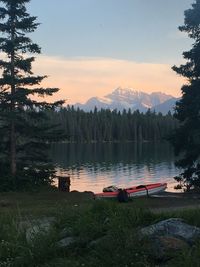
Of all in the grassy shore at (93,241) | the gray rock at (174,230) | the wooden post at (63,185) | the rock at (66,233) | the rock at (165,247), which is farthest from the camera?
the wooden post at (63,185)

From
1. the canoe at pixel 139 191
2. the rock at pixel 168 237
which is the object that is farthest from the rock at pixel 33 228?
the canoe at pixel 139 191

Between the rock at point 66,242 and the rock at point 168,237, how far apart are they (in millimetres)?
1253

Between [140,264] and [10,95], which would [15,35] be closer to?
[10,95]

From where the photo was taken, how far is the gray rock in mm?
7227

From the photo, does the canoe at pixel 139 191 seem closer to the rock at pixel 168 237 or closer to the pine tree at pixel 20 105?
the pine tree at pixel 20 105

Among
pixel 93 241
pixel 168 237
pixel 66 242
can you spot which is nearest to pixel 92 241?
pixel 93 241

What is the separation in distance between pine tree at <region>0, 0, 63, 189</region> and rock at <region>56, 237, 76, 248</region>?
979 inches

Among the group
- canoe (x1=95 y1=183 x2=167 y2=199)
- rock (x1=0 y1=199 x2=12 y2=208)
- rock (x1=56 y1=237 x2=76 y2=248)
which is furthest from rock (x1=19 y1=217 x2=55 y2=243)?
canoe (x1=95 y1=183 x2=167 y2=199)

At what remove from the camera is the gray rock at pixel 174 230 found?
7.23 meters

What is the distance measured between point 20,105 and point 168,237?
90.0 ft

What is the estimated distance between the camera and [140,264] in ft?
21.3

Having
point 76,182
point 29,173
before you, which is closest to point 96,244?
point 29,173

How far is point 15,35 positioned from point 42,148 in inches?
332

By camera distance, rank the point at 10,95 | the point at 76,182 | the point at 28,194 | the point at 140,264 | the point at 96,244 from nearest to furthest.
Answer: the point at 140,264 < the point at 96,244 < the point at 28,194 < the point at 10,95 < the point at 76,182
